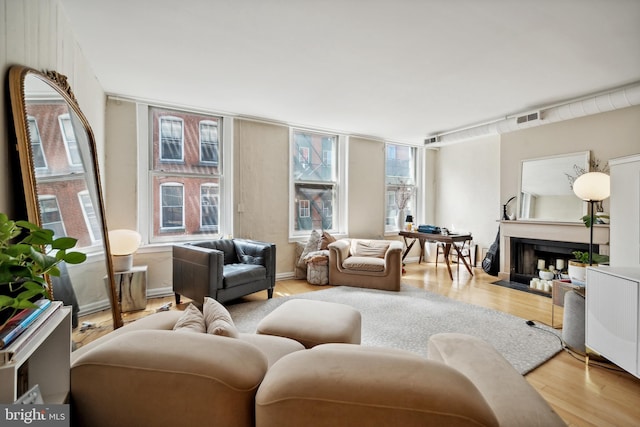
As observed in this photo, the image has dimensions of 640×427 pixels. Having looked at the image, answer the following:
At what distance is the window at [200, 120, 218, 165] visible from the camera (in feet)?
13.8

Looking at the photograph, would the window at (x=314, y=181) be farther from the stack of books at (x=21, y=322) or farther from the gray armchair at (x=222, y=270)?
the stack of books at (x=21, y=322)

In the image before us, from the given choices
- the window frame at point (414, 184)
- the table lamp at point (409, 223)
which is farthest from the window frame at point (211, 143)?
the table lamp at point (409, 223)

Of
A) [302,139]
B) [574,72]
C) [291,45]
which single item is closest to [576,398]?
[574,72]

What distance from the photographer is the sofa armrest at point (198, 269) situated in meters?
3.07

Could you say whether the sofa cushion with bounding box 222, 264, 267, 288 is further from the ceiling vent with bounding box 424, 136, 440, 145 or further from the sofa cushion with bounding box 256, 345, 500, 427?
the ceiling vent with bounding box 424, 136, 440, 145

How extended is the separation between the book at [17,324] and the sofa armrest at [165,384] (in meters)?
0.20

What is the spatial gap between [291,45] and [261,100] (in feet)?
4.49

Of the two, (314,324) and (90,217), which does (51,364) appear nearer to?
(314,324)

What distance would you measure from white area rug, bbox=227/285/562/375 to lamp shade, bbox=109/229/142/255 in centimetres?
125

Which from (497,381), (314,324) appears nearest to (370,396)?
(497,381)

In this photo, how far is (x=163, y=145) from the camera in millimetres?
3949

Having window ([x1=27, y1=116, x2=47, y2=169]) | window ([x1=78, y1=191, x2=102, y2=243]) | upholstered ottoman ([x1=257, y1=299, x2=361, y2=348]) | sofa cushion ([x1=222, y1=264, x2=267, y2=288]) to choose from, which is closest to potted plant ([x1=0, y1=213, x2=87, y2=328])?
window ([x1=27, y1=116, x2=47, y2=169])

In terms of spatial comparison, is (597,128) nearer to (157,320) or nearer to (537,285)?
(537,285)

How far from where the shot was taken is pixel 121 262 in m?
3.13
